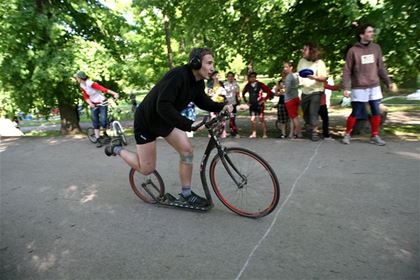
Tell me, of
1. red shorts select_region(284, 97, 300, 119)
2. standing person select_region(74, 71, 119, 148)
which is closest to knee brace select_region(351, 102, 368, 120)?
red shorts select_region(284, 97, 300, 119)

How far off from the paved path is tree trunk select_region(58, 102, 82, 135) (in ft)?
18.7

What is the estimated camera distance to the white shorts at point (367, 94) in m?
6.27

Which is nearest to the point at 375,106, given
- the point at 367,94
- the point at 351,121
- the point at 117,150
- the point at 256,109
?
the point at 367,94

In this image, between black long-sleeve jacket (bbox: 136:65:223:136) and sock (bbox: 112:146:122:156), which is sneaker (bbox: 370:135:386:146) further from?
sock (bbox: 112:146:122:156)

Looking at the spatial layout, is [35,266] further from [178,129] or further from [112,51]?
[112,51]

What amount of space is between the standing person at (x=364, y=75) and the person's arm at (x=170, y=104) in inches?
143

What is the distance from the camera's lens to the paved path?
10.1 ft

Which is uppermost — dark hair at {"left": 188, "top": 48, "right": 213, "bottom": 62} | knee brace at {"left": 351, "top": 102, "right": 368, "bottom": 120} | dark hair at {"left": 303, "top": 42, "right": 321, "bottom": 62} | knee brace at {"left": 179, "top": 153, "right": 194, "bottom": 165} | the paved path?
dark hair at {"left": 303, "top": 42, "right": 321, "bottom": 62}

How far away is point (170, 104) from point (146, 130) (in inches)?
23.1

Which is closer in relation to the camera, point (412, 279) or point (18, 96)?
point (412, 279)

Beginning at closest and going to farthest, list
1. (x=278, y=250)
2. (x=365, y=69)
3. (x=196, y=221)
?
(x=278, y=250) → (x=196, y=221) → (x=365, y=69)

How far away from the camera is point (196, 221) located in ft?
13.2

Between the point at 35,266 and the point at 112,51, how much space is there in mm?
8304

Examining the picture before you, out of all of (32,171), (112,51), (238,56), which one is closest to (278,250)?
(32,171)
